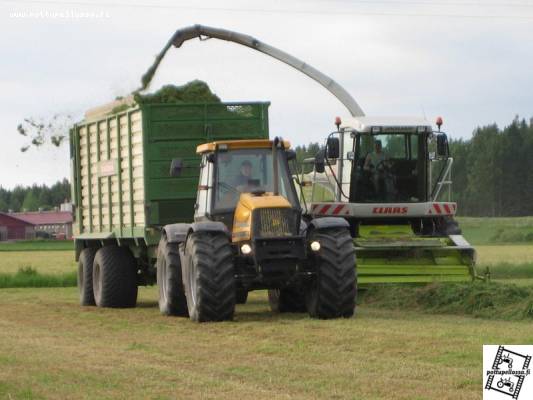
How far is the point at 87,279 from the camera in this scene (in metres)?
20.4

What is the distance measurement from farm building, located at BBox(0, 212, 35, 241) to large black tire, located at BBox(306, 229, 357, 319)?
345 feet

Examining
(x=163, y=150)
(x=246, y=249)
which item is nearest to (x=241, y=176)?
(x=246, y=249)

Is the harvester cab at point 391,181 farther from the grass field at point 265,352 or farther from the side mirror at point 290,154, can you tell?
the side mirror at point 290,154

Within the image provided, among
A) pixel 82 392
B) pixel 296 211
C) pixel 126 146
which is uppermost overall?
pixel 126 146

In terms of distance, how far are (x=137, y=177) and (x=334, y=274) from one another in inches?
174

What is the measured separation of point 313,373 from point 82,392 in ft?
6.44

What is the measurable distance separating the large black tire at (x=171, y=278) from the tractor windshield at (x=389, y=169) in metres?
4.37

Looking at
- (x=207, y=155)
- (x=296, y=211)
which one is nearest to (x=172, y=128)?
(x=207, y=155)

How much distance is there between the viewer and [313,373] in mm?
9867

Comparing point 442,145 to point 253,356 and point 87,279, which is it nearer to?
point 87,279

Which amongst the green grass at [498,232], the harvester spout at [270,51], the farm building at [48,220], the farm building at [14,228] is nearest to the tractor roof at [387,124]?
the harvester spout at [270,51]

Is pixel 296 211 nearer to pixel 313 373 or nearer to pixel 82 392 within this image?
pixel 313 373

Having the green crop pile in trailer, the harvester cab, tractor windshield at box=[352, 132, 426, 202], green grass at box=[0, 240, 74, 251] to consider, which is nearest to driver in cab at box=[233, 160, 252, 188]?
the green crop pile in trailer

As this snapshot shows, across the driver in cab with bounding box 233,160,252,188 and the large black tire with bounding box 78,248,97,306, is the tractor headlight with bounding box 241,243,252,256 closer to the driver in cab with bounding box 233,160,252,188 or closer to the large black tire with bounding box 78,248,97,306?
the driver in cab with bounding box 233,160,252,188
